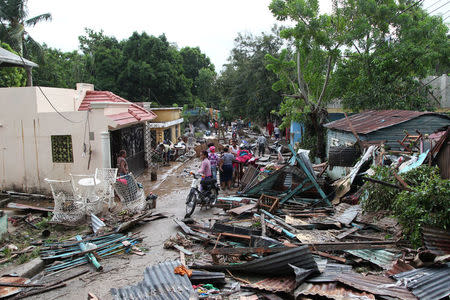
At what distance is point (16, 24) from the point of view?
90.0 ft

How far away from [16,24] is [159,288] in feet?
99.0

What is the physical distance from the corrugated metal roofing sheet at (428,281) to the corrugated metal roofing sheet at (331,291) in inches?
24.7

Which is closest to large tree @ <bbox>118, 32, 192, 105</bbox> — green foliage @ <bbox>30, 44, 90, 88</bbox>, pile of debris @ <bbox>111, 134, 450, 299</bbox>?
green foliage @ <bbox>30, 44, 90, 88</bbox>

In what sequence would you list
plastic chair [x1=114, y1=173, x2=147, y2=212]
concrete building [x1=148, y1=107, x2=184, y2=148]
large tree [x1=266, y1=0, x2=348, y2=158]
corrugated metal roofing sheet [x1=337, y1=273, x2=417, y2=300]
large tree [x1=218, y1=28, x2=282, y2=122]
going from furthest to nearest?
large tree [x1=218, y1=28, x2=282, y2=122] < concrete building [x1=148, y1=107, x2=184, y2=148] < large tree [x1=266, y1=0, x2=348, y2=158] < plastic chair [x1=114, y1=173, x2=147, y2=212] < corrugated metal roofing sheet [x1=337, y1=273, x2=417, y2=300]

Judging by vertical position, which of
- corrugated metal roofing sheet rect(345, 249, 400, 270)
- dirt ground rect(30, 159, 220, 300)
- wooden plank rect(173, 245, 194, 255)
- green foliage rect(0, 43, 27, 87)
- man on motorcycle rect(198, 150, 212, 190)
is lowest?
dirt ground rect(30, 159, 220, 300)

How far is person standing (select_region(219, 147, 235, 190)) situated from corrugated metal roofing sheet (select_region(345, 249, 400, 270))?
6.92 m

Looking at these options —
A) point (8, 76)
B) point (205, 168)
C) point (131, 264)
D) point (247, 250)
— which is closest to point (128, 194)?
point (205, 168)

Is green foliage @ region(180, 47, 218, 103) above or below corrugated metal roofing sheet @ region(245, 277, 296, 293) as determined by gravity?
above

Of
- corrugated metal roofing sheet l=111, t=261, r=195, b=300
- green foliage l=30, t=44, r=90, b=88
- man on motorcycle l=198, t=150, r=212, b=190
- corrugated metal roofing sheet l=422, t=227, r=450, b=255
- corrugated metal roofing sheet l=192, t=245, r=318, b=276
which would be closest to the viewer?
corrugated metal roofing sheet l=111, t=261, r=195, b=300

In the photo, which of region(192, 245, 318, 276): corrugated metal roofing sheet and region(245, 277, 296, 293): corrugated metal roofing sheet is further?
region(192, 245, 318, 276): corrugated metal roofing sheet

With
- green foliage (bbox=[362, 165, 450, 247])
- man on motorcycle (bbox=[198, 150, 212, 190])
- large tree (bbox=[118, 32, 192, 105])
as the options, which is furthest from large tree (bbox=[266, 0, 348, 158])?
large tree (bbox=[118, 32, 192, 105])

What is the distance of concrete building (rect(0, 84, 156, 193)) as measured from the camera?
12.3m

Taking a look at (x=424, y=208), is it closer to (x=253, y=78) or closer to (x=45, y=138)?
(x=45, y=138)

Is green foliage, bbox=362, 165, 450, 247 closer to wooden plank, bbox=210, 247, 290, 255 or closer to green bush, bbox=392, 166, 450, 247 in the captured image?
green bush, bbox=392, 166, 450, 247
